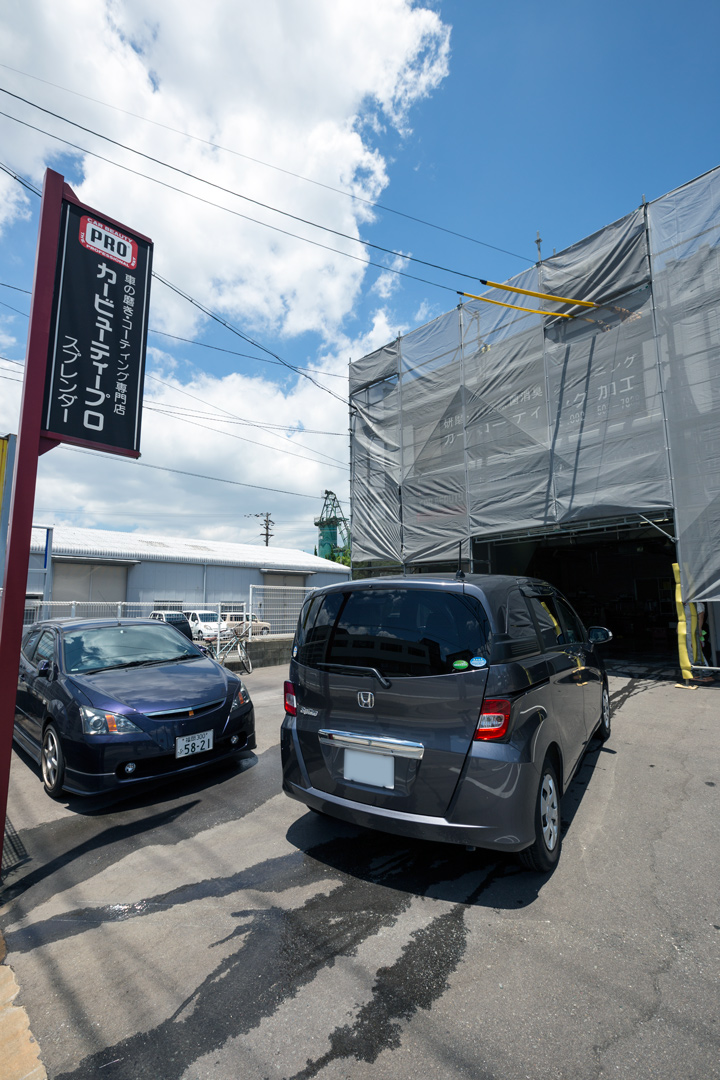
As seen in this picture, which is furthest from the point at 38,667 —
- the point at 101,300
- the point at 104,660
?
the point at 101,300

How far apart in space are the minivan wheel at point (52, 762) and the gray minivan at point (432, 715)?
2.07m

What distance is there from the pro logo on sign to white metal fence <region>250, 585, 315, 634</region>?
820cm

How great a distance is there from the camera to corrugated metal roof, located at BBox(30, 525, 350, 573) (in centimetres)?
2245

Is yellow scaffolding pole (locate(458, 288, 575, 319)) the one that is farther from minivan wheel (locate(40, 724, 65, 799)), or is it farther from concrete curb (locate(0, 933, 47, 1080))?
concrete curb (locate(0, 933, 47, 1080))

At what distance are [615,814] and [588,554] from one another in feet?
62.3

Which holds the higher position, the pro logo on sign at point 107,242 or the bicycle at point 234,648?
the pro logo on sign at point 107,242

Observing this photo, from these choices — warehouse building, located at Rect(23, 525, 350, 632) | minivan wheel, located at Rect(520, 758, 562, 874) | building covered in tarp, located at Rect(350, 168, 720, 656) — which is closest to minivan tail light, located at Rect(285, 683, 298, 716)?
minivan wheel, located at Rect(520, 758, 562, 874)

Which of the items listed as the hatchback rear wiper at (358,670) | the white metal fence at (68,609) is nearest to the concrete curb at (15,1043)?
the hatchback rear wiper at (358,670)

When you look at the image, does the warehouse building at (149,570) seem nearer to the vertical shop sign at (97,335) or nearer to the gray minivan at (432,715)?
the vertical shop sign at (97,335)

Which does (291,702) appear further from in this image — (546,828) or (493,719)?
(546,828)

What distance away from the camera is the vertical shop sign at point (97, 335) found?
340 cm

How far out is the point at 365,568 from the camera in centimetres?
1479

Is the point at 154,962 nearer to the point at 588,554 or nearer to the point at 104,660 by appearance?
the point at 104,660

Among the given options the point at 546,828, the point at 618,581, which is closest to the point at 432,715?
the point at 546,828
